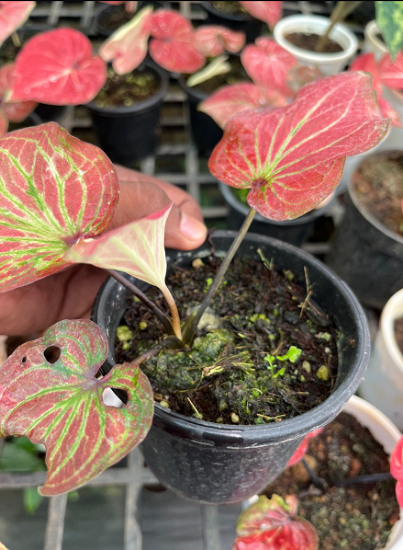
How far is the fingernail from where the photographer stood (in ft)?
2.08

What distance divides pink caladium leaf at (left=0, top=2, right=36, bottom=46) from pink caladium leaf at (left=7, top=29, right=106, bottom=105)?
6 cm

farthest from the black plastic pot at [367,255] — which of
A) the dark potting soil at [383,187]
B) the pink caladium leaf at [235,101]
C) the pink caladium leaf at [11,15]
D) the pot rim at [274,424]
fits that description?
the pink caladium leaf at [11,15]

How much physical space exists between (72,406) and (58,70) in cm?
99

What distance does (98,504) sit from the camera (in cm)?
81

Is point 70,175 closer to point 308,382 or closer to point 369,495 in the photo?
point 308,382

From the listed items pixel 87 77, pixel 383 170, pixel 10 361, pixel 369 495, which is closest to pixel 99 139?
pixel 87 77

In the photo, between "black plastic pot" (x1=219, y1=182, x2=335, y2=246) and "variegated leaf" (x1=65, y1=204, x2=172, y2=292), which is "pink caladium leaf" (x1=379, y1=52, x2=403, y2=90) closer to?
"black plastic pot" (x1=219, y1=182, x2=335, y2=246)

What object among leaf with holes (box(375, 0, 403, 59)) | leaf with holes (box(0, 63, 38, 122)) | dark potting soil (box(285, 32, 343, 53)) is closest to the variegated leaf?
leaf with holes (box(375, 0, 403, 59))

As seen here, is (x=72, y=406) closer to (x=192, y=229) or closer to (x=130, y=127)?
(x=192, y=229)

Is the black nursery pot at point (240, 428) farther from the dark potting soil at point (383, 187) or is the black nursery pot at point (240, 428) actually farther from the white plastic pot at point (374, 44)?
the white plastic pot at point (374, 44)

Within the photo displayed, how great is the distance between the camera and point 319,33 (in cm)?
153

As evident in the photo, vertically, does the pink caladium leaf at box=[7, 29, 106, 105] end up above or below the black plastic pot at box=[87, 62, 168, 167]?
A: above

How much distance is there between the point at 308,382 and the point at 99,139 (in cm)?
114

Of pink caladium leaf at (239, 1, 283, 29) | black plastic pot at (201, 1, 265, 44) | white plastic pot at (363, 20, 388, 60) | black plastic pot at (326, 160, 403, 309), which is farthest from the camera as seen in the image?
black plastic pot at (201, 1, 265, 44)
